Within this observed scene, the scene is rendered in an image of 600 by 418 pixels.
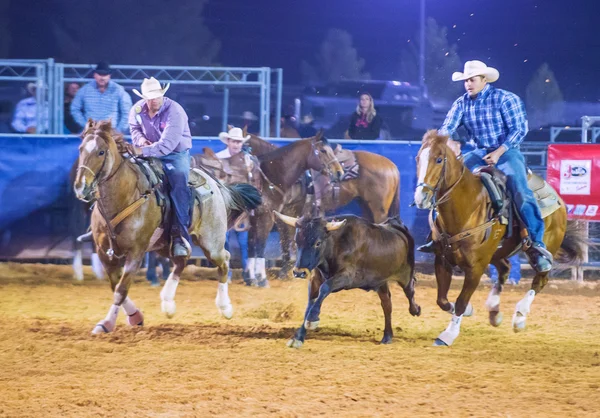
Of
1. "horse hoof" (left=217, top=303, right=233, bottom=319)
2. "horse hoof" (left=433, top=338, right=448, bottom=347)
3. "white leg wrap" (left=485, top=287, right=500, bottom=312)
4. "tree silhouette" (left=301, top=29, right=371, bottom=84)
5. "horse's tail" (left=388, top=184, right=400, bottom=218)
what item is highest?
"tree silhouette" (left=301, top=29, right=371, bottom=84)

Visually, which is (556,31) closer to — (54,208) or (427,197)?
(54,208)

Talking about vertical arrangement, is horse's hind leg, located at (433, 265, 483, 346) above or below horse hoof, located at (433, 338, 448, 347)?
above

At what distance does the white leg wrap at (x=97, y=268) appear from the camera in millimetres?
12188

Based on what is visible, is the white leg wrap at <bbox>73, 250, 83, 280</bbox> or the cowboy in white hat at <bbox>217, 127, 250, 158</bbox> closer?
A: the cowboy in white hat at <bbox>217, 127, 250, 158</bbox>

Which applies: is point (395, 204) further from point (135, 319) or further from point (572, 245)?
point (135, 319)

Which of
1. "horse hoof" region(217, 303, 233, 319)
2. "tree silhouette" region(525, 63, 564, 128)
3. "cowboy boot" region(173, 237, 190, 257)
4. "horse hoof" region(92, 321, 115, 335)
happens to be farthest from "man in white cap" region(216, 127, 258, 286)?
"tree silhouette" region(525, 63, 564, 128)

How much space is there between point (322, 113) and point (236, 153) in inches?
297

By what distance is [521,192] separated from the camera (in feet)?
26.2

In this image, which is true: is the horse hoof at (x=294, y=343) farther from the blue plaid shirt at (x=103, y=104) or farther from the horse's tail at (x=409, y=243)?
the blue plaid shirt at (x=103, y=104)

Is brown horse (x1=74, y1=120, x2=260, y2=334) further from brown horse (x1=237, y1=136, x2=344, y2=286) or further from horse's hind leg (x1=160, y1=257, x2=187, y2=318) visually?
brown horse (x1=237, y1=136, x2=344, y2=286)

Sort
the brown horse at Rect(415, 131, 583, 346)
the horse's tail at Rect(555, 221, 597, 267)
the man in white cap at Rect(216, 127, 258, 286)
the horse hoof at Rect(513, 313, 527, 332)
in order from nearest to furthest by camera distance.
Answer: the brown horse at Rect(415, 131, 583, 346) < the horse hoof at Rect(513, 313, 527, 332) < the horse's tail at Rect(555, 221, 597, 267) < the man in white cap at Rect(216, 127, 258, 286)

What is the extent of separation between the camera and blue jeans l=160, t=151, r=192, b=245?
8250mm

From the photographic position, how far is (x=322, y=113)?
763 inches

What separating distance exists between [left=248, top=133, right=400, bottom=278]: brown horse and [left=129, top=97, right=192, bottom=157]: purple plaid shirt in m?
3.94
